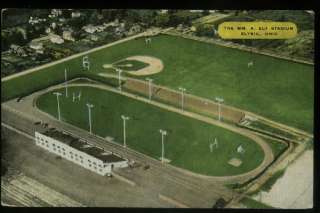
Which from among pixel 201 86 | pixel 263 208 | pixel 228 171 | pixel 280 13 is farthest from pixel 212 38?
pixel 263 208

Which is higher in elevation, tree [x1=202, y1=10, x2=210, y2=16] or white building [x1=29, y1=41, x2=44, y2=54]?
tree [x1=202, y1=10, x2=210, y2=16]

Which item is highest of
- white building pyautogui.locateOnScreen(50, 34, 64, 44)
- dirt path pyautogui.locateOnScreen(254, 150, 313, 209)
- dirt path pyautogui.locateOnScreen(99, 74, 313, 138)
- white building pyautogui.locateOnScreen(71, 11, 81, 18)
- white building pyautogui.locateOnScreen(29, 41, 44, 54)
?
white building pyautogui.locateOnScreen(71, 11, 81, 18)

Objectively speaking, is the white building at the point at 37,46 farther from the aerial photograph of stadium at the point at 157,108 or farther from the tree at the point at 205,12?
the tree at the point at 205,12

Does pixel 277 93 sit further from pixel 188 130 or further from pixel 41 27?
pixel 41 27

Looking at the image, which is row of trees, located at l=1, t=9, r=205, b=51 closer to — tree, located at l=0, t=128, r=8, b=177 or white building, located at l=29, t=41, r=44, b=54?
white building, located at l=29, t=41, r=44, b=54

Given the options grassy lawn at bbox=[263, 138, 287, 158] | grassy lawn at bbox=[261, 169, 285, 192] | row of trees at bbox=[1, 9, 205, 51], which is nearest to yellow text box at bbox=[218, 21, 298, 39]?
row of trees at bbox=[1, 9, 205, 51]

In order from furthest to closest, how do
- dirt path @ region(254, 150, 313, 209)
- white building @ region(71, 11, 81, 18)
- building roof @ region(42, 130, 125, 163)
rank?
1. white building @ region(71, 11, 81, 18)
2. building roof @ region(42, 130, 125, 163)
3. dirt path @ region(254, 150, 313, 209)

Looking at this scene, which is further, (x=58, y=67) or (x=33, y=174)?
(x=58, y=67)
